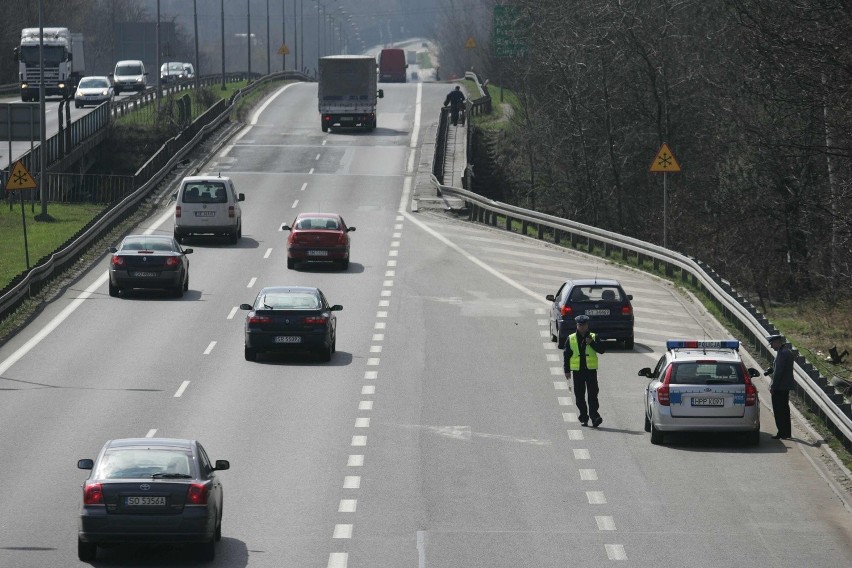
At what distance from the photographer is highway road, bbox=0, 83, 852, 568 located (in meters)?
17.3

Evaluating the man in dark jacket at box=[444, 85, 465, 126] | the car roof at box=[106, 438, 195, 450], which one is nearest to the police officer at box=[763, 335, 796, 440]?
the car roof at box=[106, 438, 195, 450]

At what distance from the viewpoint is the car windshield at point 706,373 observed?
2248 cm

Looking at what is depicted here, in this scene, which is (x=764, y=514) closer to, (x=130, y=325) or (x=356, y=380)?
(x=356, y=380)

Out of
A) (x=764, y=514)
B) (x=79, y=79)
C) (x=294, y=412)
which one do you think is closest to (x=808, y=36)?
(x=294, y=412)

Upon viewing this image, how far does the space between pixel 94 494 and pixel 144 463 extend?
0.62 m

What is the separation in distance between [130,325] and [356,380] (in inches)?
291

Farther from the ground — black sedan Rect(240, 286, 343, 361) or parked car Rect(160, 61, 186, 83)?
parked car Rect(160, 61, 186, 83)

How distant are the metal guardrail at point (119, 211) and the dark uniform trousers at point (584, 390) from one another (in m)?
13.9

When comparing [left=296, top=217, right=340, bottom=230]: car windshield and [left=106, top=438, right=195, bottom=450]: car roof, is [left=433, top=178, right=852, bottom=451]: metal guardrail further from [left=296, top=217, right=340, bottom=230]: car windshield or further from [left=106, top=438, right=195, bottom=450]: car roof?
[left=106, top=438, right=195, bottom=450]: car roof

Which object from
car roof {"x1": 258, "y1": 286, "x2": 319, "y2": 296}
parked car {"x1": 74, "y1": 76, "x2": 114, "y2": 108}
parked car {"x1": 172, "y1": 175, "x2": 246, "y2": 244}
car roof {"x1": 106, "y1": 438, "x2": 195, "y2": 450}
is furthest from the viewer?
parked car {"x1": 74, "y1": 76, "x2": 114, "y2": 108}

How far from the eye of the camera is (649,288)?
38.8 metres

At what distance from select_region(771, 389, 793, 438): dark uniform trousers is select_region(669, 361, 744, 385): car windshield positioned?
3.10 feet

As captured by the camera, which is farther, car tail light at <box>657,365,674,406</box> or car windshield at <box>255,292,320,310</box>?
car windshield at <box>255,292,320,310</box>

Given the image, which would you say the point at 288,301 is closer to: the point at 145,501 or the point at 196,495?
the point at 196,495
